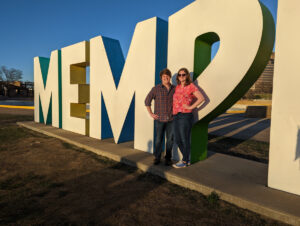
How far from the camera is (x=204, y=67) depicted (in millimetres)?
4094

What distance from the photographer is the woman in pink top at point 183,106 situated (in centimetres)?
335

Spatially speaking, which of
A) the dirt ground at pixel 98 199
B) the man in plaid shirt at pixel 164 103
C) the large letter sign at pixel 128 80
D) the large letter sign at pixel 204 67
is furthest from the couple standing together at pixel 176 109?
the large letter sign at pixel 128 80

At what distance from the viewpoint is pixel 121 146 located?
5.16 meters

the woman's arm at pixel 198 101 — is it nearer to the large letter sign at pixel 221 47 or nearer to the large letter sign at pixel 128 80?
the large letter sign at pixel 221 47

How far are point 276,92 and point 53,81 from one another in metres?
7.62

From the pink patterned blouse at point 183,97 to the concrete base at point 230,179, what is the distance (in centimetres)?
102

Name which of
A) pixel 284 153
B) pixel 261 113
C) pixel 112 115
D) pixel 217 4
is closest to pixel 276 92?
pixel 284 153

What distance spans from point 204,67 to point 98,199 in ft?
9.74

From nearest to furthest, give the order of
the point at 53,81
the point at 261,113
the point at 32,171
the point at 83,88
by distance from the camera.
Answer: the point at 32,171, the point at 83,88, the point at 53,81, the point at 261,113

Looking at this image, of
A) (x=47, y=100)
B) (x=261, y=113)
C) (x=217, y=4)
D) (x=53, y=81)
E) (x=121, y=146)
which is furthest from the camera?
(x=261, y=113)

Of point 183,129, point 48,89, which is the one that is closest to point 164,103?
point 183,129

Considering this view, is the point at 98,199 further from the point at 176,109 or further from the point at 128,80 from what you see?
the point at 128,80

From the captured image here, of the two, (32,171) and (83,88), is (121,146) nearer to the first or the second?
(32,171)

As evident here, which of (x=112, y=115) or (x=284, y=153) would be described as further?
(x=112, y=115)
